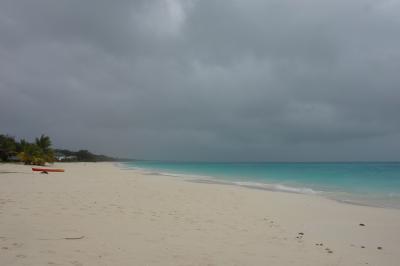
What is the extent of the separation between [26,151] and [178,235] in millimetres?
41616

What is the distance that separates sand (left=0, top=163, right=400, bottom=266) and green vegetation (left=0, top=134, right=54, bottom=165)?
34.6 m

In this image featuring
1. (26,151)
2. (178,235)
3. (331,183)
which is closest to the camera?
(178,235)

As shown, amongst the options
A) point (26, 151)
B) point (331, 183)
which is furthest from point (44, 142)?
point (331, 183)

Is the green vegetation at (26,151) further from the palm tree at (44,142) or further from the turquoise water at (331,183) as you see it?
the turquoise water at (331,183)

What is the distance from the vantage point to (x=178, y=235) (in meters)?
6.63

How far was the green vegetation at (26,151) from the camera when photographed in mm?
41094

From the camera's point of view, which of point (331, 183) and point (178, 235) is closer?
point (178, 235)

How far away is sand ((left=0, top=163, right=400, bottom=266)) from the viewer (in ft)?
16.7

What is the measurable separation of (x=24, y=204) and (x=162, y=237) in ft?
16.8

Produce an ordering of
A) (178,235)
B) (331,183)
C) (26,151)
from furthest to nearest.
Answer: (26,151) → (331,183) → (178,235)

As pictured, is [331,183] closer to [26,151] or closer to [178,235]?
[178,235]

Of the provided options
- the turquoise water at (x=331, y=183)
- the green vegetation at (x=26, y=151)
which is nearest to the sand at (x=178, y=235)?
the turquoise water at (x=331, y=183)

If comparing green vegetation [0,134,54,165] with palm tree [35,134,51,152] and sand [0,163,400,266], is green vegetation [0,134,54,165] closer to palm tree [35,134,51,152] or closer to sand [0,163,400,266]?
palm tree [35,134,51,152]

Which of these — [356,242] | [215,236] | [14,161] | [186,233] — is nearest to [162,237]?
[186,233]
